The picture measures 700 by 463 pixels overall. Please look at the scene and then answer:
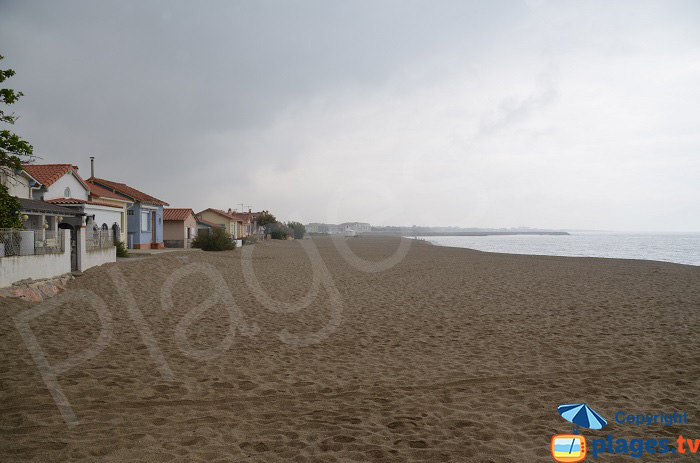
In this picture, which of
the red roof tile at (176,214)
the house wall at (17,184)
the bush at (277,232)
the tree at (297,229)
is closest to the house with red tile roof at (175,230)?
the red roof tile at (176,214)

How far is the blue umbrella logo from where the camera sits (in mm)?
4449

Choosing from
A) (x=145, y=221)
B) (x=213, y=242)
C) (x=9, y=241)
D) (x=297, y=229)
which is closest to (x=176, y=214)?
(x=213, y=242)

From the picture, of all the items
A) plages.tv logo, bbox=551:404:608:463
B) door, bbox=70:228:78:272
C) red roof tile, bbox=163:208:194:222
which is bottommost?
plages.tv logo, bbox=551:404:608:463

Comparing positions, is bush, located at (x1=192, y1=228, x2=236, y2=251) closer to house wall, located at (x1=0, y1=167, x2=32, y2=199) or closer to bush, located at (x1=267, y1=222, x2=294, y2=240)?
house wall, located at (x1=0, y1=167, x2=32, y2=199)

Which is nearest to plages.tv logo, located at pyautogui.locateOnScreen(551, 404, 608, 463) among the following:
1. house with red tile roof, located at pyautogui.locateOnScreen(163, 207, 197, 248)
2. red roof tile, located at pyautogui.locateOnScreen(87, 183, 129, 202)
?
red roof tile, located at pyautogui.locateOnScreen(87, 183, 129, 202)

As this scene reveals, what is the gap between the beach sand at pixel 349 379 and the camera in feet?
13.2

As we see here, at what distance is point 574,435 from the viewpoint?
13.9ft

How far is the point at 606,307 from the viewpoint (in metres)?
11.0

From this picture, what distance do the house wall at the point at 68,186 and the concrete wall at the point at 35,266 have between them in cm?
690

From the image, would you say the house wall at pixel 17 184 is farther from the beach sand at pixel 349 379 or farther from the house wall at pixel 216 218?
the house wall at pixel 216 218

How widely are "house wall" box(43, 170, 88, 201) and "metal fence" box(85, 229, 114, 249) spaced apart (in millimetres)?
4043

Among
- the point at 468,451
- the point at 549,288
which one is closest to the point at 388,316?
the point at 468,451

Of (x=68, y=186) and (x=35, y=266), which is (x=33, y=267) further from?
(x=68, y=186)

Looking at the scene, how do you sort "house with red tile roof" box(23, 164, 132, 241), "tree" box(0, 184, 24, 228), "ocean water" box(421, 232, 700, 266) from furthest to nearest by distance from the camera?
"ocean water" box(421, 232, 700, 266) < "house with red tile roof" box(23, 164, 132, 241) < "tree" box(0, 184, 24, 228)
